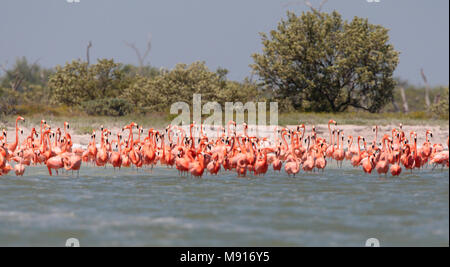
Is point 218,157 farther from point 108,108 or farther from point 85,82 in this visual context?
point 85,82

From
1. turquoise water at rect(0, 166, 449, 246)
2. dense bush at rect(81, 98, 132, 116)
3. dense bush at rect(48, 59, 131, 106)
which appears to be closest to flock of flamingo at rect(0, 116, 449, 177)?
turquoise water at rect(0, 166, 449, 246)

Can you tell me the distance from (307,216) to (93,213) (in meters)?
3.96

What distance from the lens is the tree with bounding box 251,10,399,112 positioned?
43.1 metres

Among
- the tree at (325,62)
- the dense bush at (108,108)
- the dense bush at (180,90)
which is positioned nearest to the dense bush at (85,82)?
the dense bush at (180,90)

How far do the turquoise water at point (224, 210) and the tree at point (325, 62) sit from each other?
27.0 m

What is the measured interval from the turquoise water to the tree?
88.6 feet

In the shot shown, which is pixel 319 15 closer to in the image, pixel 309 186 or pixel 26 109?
pixel 26 109

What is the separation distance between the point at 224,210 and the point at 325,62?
3425 centimetres

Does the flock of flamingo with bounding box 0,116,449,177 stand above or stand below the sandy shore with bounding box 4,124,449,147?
below

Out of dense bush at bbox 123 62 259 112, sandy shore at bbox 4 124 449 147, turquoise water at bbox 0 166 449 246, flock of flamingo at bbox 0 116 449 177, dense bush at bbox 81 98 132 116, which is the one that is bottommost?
turquoise water at bbox 0 166 449 246

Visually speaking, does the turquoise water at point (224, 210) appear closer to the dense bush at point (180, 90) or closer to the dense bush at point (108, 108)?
the dense bush at point (108, 108)

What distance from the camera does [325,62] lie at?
44.9 meters

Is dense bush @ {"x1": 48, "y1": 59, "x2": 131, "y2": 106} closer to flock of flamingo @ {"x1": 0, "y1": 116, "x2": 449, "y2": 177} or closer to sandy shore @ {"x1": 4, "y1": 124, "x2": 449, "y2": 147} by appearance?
sandy shore @ {"x1": 4, "y1": 124, "x2": 449, "y2": 147}

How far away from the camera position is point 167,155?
59.9 ft
